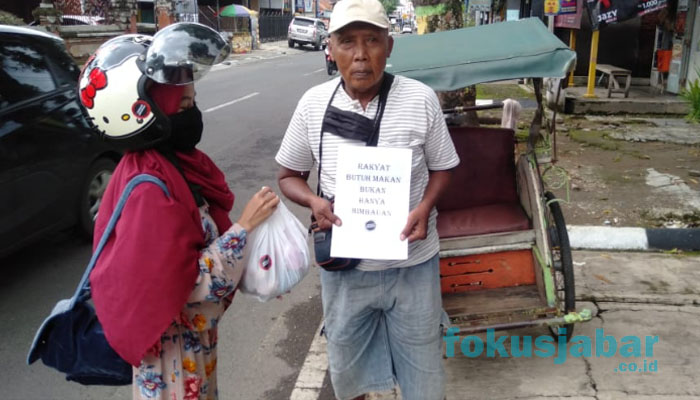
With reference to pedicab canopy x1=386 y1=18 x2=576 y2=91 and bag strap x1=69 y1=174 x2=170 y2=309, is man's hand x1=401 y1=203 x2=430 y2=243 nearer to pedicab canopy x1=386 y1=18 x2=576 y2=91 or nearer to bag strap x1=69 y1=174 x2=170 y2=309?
bag strap x1=69 y1=174 x2=170 y2=309

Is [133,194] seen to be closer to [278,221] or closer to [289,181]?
[278,221]

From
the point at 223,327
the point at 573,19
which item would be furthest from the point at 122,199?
the point at 573,19

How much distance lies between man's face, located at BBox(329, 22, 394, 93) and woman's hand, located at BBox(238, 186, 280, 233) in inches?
19.9

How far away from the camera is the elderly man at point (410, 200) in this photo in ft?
7.10

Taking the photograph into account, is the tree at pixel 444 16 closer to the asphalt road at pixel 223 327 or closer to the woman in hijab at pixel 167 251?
the asphalt road at pixel 223 327

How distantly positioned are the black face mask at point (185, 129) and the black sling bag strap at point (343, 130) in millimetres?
479

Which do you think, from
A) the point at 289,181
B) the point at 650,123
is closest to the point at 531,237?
the point at 289,181

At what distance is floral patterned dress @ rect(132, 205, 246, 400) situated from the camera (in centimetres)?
187

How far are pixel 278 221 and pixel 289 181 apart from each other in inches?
14.5

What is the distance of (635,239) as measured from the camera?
16.5 ft

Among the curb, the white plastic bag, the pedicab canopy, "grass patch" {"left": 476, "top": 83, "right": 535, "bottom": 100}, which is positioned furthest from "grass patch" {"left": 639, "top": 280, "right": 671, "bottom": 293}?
"grass patch" {"left": 476, "top": 83, "right": 535, "bottom": 100}

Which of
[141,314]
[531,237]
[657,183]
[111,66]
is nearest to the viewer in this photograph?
[141,314]

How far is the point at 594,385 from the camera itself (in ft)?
10.4

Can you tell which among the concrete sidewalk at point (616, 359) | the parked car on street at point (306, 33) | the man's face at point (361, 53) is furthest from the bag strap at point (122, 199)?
the parked car on street at point (306, 33)
